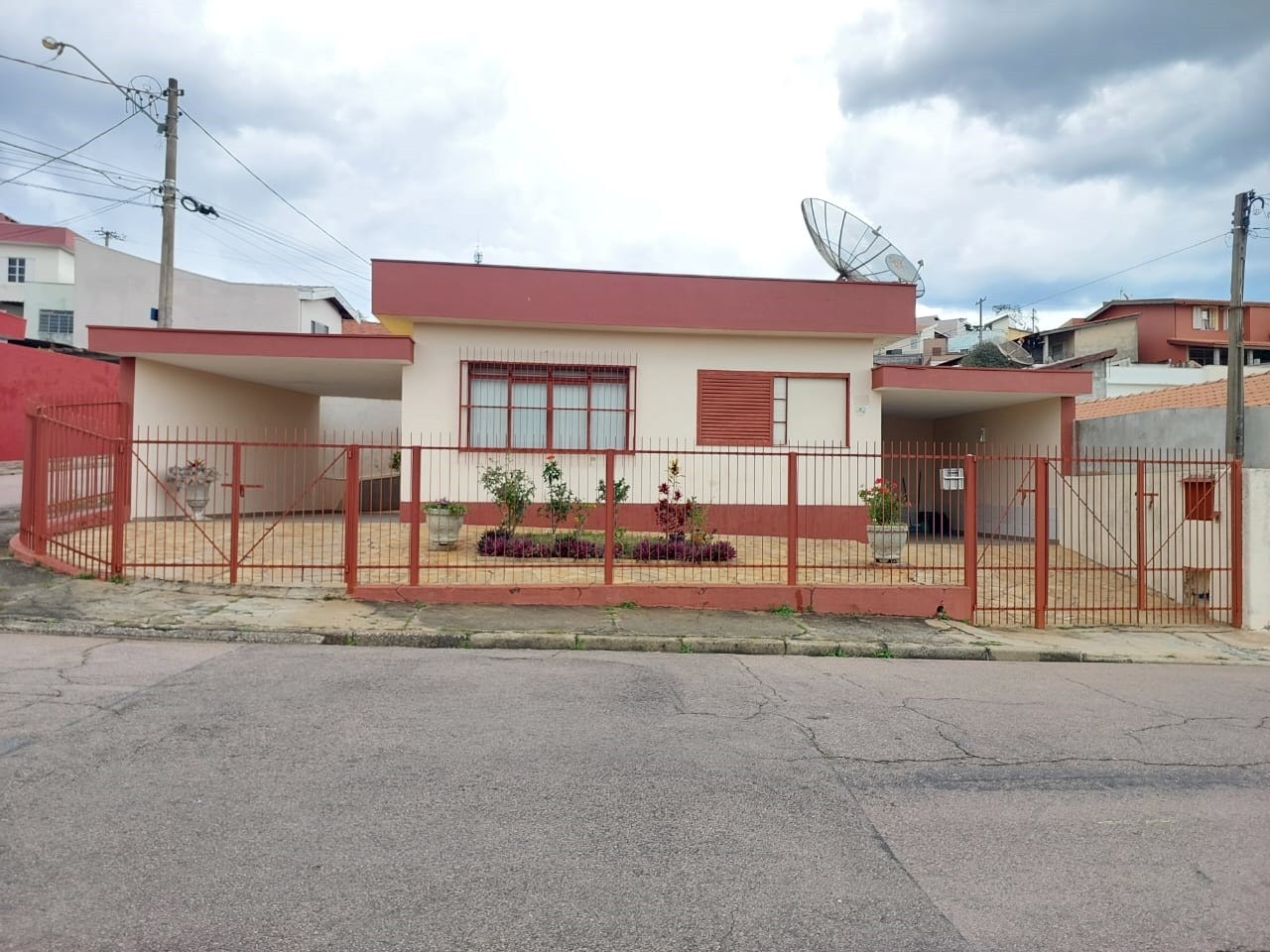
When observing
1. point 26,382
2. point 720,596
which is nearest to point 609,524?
point 720,596

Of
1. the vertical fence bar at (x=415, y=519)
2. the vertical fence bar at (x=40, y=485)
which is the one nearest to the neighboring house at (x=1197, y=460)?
the vertical fence bar at (x=415, y=519)

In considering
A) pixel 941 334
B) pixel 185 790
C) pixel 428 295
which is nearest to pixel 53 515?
pixel 428 295

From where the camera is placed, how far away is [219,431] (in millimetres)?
16750

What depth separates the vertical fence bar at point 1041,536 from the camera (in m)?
10.0

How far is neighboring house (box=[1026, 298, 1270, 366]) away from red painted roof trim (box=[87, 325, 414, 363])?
36047mm

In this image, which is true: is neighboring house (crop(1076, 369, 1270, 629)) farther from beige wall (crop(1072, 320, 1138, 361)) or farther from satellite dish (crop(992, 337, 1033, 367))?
beige wall (crop(1072, 320, 1138, 361))

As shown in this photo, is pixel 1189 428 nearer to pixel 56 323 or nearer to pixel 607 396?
pixel 607 396

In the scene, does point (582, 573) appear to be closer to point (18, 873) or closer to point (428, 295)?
point (428, 295)

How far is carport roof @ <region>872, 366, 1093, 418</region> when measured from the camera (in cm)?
1518

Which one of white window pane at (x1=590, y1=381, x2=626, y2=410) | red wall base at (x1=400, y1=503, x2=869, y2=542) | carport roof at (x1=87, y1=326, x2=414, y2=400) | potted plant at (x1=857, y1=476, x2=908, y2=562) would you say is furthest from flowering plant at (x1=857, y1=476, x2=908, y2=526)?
carport roof at (x1=87, y1=326, x2=414, y2=400)

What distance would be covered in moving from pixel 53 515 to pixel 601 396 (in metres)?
8.08

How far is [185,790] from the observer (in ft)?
14.0

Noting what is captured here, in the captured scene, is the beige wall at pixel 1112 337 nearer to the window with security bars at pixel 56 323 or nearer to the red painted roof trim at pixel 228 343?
the red painted roof trim at pixel 228 343

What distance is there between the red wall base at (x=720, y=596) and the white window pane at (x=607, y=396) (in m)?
5.69
